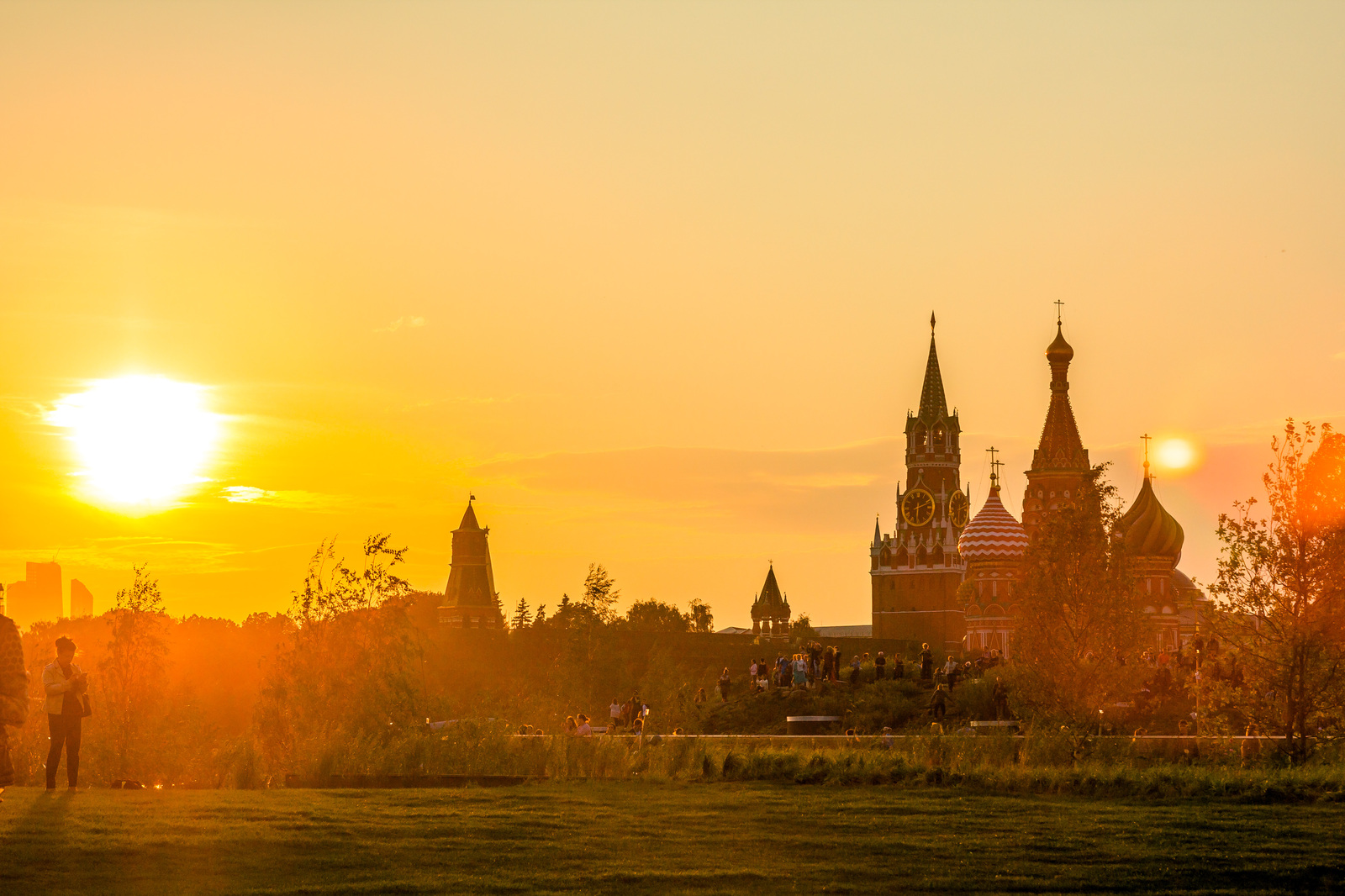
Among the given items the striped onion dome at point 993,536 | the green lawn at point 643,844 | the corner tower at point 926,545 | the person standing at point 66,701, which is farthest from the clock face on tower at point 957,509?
the person standing at point 66,701

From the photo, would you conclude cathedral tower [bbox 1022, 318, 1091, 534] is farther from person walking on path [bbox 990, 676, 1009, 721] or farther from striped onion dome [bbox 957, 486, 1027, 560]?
person walking on path [bbox 990, 676, 1009, 721]

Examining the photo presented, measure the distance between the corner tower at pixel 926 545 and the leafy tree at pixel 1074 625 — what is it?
91.6 m

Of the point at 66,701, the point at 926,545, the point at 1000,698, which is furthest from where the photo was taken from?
the point at 926,545

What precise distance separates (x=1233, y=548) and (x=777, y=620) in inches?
5506

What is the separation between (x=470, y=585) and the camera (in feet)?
524

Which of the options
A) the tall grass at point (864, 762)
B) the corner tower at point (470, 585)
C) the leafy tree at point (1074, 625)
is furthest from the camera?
the corner tower at point (470, 585)

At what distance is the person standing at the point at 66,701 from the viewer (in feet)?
58.6

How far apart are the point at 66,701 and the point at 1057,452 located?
99.2 m

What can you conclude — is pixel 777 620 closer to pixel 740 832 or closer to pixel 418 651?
pixel 418 651

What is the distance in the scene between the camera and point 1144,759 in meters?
24.2

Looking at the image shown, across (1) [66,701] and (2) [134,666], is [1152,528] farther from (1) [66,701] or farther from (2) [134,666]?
(1) [66,701]

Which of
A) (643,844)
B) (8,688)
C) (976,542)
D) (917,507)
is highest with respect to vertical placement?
(917,507)

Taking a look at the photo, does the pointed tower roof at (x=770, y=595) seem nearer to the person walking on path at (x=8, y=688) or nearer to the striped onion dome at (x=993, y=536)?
the striped onion dome at (x=993, y=536)

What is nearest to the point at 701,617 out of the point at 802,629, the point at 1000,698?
the point at 802,629
